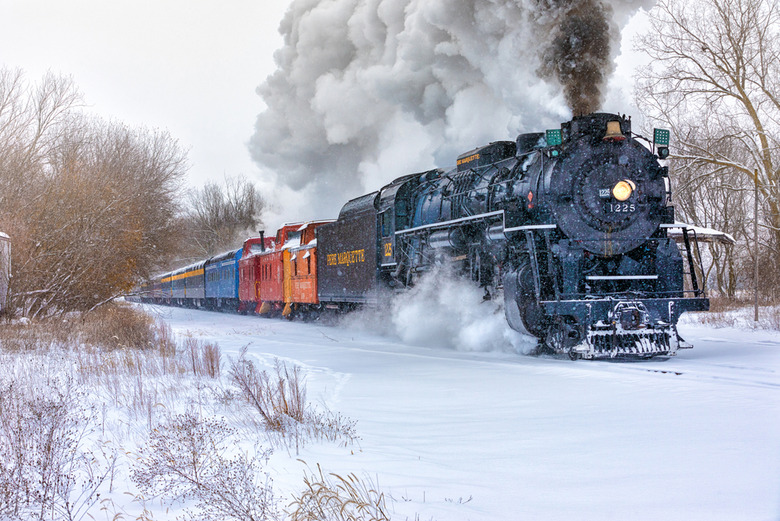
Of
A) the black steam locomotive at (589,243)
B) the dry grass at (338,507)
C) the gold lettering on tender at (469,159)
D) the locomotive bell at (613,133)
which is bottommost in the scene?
the dry grass at (338,507)

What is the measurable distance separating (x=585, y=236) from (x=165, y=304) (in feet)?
136

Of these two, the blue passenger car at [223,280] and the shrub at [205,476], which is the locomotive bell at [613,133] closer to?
the shrub at [205,476]

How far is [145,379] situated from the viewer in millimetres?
7102

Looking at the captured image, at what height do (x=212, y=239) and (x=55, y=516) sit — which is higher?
(x=212, y=239)

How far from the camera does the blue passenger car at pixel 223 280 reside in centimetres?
2731

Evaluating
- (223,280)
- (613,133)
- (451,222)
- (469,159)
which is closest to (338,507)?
(613,133)

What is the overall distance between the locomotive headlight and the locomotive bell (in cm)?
54

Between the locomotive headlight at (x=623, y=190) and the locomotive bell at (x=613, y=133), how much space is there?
21.4 inches

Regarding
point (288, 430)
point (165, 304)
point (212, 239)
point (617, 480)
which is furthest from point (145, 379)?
point (212, 239)

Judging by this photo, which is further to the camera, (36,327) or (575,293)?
(36,327)

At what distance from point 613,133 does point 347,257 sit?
24.1 feet

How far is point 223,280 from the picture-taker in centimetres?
2911

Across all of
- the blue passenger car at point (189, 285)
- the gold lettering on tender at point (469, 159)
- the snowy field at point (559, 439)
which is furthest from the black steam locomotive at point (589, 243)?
the blue passenger car at point (189, 285)

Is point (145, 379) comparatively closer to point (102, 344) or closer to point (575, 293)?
point (102, 344)
